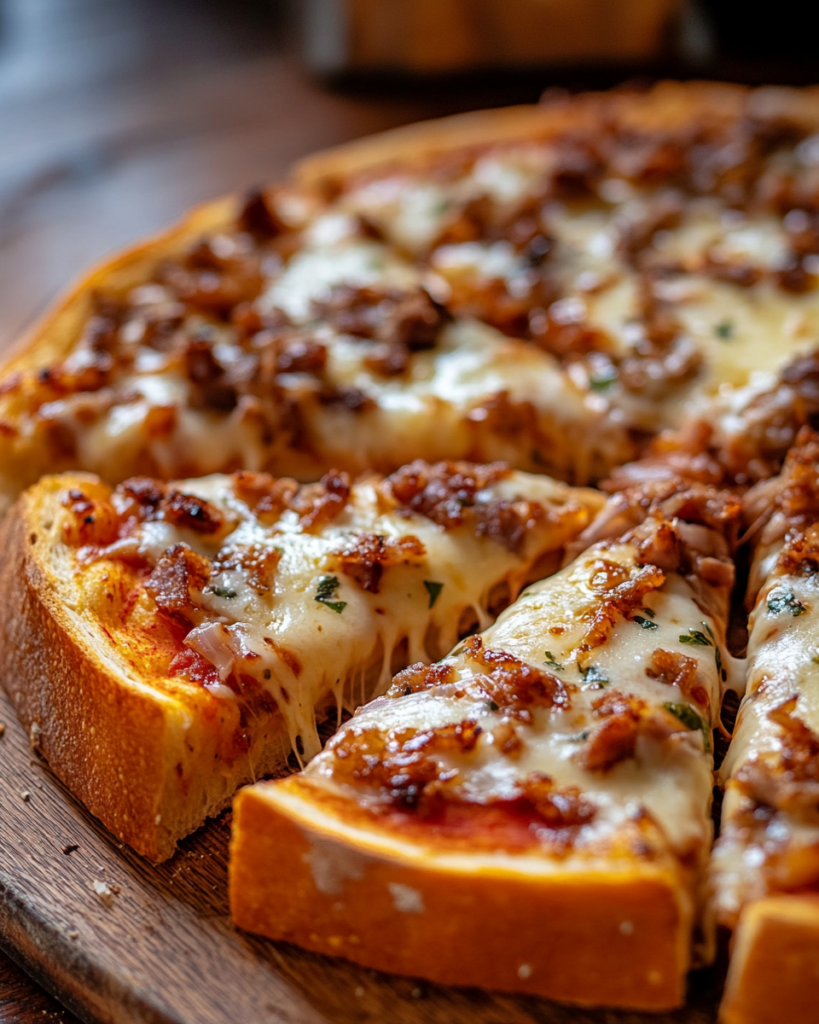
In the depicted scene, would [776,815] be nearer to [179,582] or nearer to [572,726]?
[572,726]

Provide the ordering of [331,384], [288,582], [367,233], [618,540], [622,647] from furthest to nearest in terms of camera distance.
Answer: [367,233]
[331,384]
[618,540]
[288,582]
[622,647]

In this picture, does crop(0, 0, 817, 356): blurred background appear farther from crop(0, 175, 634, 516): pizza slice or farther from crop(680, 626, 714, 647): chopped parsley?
crop(680, 626, 714, 647): chopped parsley

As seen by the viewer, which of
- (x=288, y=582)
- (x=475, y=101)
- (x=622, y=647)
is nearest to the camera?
(x=622, y=647)

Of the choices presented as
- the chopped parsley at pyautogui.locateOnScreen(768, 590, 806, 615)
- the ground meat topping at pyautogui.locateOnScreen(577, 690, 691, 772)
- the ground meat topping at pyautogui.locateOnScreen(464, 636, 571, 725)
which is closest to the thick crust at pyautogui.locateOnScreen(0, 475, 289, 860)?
the ground meat topping at pyautogui.locateOnScreen(464, 636, 571, 725)

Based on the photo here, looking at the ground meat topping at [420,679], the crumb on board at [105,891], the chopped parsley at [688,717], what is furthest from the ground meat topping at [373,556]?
the crumb on board at [105,891]

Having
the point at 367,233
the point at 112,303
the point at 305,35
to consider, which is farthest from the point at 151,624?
the point at 305,35

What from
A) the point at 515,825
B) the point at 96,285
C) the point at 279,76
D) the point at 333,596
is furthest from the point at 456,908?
the point at 279,76

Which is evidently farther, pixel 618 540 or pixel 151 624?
pixel 618 540

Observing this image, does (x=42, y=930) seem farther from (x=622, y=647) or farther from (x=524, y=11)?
(x=524, y=11)
